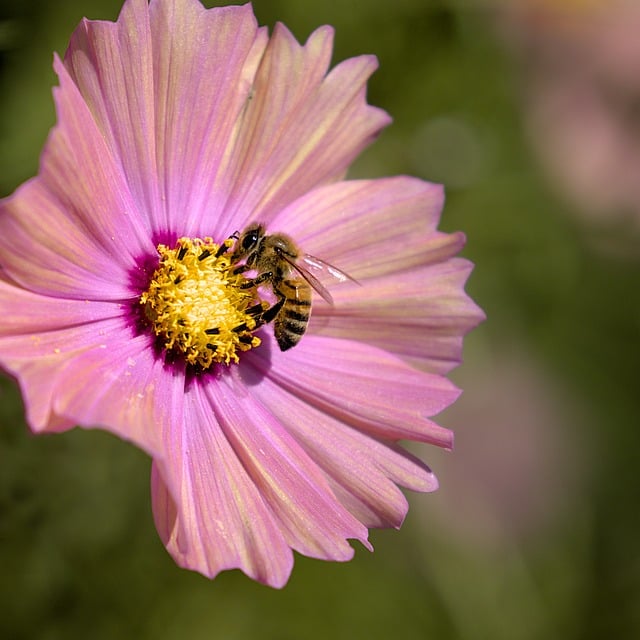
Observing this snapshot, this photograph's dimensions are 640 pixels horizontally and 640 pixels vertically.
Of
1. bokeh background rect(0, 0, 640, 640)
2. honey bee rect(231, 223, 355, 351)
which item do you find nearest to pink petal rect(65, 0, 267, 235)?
honey bee rect(231, 223, 355, 351)

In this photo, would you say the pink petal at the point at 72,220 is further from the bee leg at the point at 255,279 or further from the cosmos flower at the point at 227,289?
the bee leg at the point at 255,279

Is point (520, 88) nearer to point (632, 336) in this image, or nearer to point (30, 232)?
point (632, 336)

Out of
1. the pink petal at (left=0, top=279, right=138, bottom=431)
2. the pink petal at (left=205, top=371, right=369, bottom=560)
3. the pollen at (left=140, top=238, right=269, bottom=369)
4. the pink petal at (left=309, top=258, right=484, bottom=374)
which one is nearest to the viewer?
the pink petal at (left=0, top=279, right=138, bottom=431)

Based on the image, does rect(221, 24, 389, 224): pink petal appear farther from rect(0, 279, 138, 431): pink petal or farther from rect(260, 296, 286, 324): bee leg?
rect(0, 279, 138, 431): pink petal

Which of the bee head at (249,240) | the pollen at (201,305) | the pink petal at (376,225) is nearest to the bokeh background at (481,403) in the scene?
the pollen at (201,305)

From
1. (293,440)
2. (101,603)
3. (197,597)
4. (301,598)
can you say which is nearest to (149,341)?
(293,440)

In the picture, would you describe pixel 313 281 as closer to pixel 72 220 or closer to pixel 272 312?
pixel 272 312

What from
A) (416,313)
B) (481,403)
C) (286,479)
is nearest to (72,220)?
(286,479)
